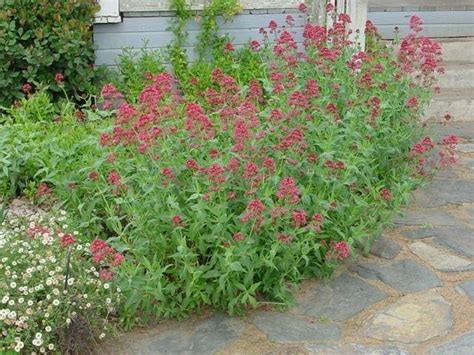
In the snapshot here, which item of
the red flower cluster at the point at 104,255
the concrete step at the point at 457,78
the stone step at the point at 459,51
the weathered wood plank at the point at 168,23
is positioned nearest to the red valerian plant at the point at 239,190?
the red flower cluster at the point at 104,255

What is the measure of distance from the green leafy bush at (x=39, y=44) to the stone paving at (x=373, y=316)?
272 cm

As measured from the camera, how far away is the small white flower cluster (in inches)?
114

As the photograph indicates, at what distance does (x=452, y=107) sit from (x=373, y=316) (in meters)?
3.25

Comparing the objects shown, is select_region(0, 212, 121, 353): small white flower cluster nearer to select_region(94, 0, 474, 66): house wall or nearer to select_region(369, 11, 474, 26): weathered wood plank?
select_region(94, 0, 474, 66): house wall

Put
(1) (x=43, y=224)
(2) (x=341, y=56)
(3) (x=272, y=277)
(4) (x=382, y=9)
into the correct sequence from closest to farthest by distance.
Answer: (3) (x=272, y=277), (1) (x=43, y=224), (2) (x=341, y=56), (4) (x=382, y=9)

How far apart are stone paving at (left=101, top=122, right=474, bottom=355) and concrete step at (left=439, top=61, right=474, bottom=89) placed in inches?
104

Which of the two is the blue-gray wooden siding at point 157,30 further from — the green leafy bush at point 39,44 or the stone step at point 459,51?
the stone step at point 459,51

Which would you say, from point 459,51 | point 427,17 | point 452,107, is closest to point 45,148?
point 452,107

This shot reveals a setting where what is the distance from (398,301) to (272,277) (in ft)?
1.96

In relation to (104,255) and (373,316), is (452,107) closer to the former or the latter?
(373,316)

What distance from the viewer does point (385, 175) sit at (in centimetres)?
438

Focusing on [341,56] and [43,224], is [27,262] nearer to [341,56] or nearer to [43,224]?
[43,224]

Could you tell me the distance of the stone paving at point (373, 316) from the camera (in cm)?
316

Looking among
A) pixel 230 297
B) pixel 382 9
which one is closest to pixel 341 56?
pixel 230 297
